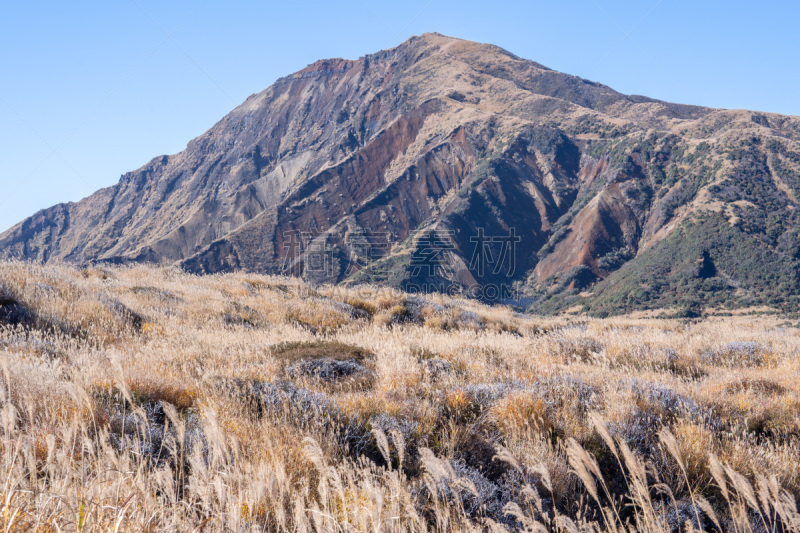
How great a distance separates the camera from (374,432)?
12.0ft

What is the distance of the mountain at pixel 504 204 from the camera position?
86625mm

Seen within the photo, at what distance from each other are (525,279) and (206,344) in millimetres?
107392

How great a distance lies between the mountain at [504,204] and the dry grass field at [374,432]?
72.2 m

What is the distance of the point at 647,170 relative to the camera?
11231cm

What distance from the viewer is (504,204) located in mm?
122562

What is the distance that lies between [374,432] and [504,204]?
124025mm

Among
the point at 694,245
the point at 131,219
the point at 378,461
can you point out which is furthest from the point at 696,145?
the point at 131,219

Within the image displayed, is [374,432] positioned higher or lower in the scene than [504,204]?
lower

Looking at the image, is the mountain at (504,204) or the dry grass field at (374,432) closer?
the dry grass field at (374,432)

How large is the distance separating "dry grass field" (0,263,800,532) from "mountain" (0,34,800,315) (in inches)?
2844

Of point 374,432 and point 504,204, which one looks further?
point 504,204

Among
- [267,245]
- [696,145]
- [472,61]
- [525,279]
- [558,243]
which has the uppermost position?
[472,61]

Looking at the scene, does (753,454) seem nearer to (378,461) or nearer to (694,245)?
(378,461)

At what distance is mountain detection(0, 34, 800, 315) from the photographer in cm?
8662
